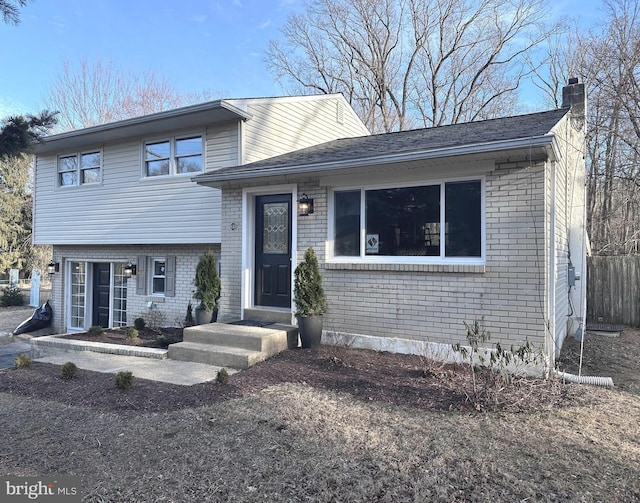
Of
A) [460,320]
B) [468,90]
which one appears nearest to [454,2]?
[468,90]

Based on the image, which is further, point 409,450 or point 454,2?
point 454,2

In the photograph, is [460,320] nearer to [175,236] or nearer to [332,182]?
[332,182]

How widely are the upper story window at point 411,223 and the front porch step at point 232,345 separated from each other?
1.74 metres

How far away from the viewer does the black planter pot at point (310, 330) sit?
7027 millimetres

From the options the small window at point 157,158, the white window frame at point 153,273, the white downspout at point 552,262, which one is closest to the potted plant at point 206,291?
the small window at point 157,158

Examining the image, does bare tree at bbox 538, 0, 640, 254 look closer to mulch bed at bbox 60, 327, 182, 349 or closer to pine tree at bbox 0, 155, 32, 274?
mulch bed at bbox 60, 327, 182, 349

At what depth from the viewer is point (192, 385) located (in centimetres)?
540

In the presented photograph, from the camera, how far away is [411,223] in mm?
6824

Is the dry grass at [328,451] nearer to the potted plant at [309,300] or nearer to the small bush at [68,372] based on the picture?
the small bush at [68,372]

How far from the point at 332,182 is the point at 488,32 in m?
19.2

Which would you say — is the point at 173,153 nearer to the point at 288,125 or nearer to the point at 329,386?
the point at 288,125

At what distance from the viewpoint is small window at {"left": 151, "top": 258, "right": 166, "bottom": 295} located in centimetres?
1175

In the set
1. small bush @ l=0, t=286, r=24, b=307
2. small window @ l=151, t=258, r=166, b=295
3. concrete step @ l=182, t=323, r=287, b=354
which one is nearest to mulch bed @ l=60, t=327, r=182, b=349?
concrete step @ l=182, t=323, r=287, b=354

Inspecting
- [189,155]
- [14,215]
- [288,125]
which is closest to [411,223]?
[288,125]
